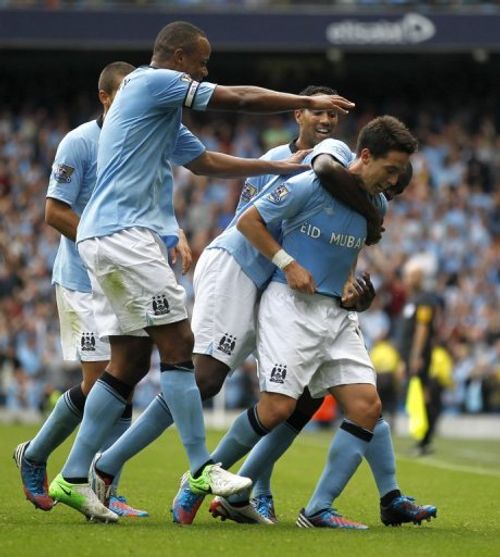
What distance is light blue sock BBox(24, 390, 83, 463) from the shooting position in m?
→ 7.84

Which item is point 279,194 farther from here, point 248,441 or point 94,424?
point 94,424

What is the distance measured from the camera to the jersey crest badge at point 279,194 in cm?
723

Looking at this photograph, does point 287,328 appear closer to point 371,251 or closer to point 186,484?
point 186,484

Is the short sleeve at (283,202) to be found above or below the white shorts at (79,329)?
above

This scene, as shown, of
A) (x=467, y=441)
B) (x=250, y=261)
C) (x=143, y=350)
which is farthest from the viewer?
(x=467, y=441)

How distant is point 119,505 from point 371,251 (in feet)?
54.0

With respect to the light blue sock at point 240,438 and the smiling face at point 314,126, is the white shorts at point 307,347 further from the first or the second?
the smiling face at point 314,126

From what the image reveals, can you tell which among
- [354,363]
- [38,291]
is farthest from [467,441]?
[354,363]

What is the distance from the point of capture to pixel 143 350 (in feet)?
23.2

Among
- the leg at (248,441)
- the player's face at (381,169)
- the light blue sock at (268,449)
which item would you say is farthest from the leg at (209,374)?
the player's face at (381,169)

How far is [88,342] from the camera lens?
26.6 feet

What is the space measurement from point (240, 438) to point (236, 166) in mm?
1433

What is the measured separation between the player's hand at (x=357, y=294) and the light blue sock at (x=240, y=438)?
0.75 meters

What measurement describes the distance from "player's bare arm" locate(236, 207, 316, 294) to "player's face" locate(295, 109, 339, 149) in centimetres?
115
